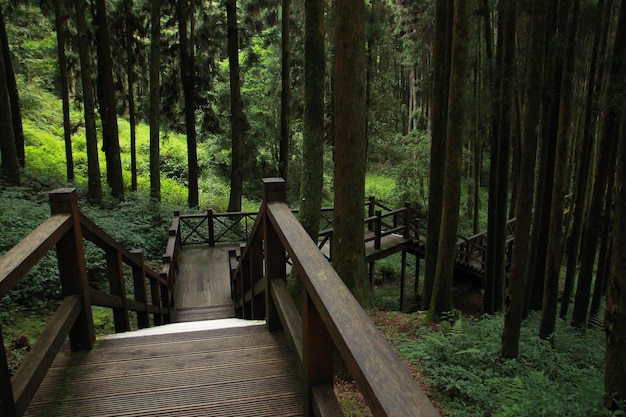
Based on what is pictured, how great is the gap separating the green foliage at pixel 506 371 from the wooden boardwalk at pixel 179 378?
2.27 metres

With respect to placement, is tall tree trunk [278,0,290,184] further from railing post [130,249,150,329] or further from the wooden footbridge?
the wooden footbridge

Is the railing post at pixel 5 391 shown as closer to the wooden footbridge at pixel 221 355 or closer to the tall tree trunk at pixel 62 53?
the wooden footbridge at pixel 221 355

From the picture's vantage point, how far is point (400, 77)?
120 ft

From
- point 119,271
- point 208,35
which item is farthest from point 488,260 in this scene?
point 208,35

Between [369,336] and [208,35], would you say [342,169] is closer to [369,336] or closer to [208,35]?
[369,336]

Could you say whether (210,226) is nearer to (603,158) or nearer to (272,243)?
(603,158)

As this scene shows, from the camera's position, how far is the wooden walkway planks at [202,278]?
9984 mm

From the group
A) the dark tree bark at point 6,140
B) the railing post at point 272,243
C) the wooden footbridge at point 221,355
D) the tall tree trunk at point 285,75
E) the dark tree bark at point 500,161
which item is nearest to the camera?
the wooden footbridge at point 221,355

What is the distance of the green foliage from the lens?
14.5 feet

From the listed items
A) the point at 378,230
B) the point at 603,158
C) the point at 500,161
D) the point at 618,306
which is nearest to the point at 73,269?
the point at 618,306

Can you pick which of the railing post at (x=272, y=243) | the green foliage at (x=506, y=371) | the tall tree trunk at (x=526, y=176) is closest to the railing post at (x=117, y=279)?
the railing post at (x=272, y=243)

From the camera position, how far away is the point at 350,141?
646cm

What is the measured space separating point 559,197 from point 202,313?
6915mm

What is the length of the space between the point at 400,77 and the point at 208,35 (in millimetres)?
22270
